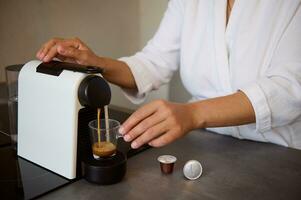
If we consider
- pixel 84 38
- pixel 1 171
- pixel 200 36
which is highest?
pixel 200 36

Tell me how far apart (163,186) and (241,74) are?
0.41 meters

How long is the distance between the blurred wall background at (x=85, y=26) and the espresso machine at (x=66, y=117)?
0.69 meters

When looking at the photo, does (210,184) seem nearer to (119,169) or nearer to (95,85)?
(119,169)

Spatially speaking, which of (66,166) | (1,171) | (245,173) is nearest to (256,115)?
(245,173)

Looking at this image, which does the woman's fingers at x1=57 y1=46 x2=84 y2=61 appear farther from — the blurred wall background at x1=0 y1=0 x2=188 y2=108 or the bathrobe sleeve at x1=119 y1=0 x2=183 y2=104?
the blurred wall background at x1=0 y1=0 x2=188 y2=108

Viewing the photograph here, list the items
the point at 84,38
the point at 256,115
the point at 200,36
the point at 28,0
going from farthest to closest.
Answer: the point at 84,38 < the point at 28,0 < the point at 200,36 < the point at 256,115

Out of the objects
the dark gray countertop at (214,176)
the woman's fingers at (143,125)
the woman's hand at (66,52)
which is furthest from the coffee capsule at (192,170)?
the woman's hand at (66,52)

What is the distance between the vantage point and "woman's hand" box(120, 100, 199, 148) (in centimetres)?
68

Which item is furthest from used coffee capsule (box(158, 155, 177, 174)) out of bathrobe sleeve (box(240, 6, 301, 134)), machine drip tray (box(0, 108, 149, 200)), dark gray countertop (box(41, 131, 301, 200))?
bathrobe sleeve (box(240, 6, 301, 134))

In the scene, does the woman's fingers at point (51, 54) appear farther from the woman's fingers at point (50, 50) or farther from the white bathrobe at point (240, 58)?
the white bathrobe at point (240, 58)

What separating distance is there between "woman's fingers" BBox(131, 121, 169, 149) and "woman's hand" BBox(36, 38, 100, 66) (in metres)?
0.30

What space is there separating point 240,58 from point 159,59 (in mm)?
315

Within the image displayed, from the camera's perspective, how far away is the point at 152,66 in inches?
44.8

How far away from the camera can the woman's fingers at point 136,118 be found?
685 mm
